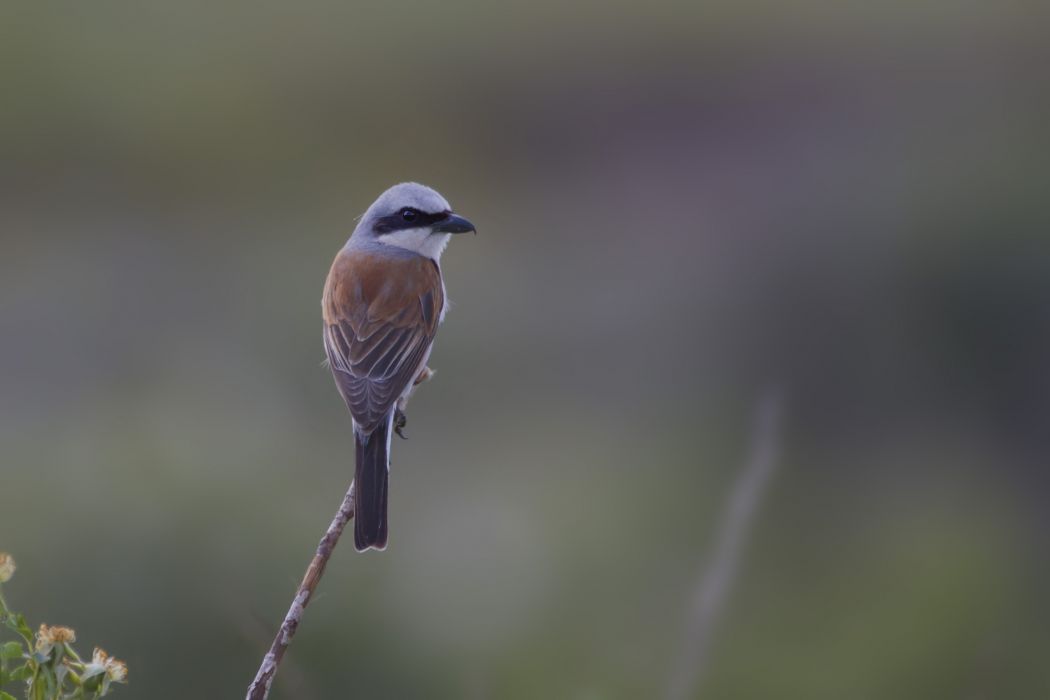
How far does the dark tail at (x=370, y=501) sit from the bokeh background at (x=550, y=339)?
597 millimetres

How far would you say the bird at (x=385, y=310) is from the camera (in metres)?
3.48

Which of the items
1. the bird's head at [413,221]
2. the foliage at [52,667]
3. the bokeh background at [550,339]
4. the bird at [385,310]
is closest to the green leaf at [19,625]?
the foliage at [52,667]

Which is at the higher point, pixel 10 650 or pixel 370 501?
pixel 10 650

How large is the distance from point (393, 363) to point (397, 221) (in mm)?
723

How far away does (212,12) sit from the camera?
13.0 metres

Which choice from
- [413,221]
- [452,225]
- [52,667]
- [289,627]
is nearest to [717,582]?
[289,627]

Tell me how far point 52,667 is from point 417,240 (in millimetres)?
2855

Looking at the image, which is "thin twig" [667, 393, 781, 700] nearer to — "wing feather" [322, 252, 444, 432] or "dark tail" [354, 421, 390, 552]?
"dark tail" [354, 421, 390, 552]

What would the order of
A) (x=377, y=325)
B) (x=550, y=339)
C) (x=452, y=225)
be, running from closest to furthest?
1. (x=377, y=325)
2. (x=452, y=225)
3. (x=550, y=339)

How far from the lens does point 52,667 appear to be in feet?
5.01

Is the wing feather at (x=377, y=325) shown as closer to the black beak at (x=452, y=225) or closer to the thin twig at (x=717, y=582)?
the black beak at (x=452, y=225)

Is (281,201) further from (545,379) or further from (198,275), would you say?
(545,379)

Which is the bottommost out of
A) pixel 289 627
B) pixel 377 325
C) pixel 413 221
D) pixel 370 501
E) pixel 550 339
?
pixel 550 339

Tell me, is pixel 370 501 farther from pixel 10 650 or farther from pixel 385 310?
pixel 10 650
